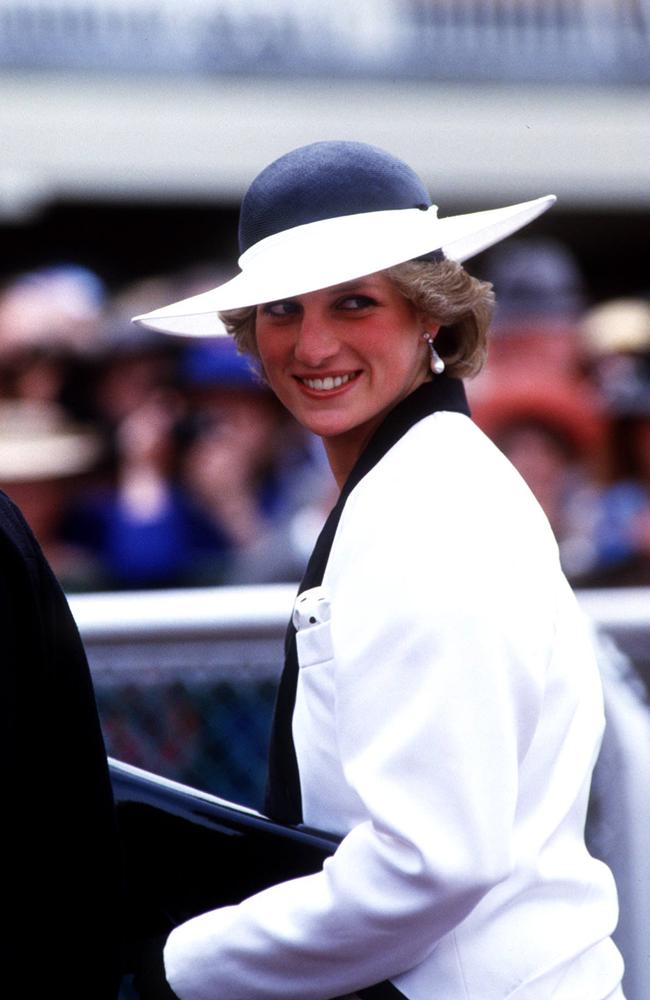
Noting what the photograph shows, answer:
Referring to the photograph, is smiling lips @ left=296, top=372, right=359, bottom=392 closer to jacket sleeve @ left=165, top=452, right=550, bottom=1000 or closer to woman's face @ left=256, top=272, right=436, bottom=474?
woman's face @ left=256, top=272, right=436, bottom=474

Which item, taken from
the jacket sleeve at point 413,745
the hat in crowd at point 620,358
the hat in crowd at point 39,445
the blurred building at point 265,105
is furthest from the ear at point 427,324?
the blurred building at point 265,105

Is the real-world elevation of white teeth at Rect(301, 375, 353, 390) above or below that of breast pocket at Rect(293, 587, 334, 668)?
above

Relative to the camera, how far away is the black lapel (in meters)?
1.75

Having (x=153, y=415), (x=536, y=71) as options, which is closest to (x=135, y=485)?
(x=153, y=415)

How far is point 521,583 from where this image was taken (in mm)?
1592

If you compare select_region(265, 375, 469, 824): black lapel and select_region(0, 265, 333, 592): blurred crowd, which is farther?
select_region(0, 265, 333, 592): blurred crowd

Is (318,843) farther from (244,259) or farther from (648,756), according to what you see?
(648,756)

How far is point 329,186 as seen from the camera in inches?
69.1

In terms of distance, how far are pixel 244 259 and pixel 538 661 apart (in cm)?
60

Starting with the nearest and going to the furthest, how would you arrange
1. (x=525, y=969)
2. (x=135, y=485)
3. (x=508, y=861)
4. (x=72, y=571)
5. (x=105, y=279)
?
1. (x=508, y=861)
2. (x=525, y=969)
3. (x=72, y=571)
4. (x=135, y=485)
5. (x=105, y=279)

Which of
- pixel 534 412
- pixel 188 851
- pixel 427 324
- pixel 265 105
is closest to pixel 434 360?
pixel 427 324

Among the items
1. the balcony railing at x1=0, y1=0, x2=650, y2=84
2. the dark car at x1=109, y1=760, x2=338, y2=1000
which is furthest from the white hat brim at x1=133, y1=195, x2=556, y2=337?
the balcony railing at x1=0, y1=0, x2=650, y2=84

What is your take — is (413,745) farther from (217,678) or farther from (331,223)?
(217,678)

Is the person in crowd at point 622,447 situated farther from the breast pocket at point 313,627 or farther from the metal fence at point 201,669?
the breast pocket at point 313,627
